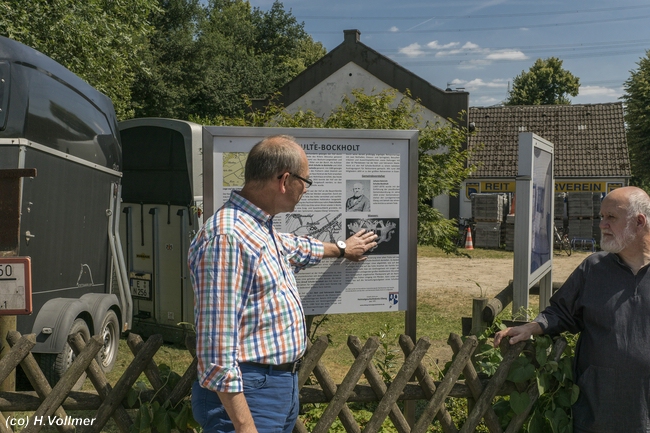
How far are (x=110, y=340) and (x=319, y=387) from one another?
426 cm

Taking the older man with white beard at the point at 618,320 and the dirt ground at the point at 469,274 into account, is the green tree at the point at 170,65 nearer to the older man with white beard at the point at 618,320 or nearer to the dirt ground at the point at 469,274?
the dirt ground at the point at 469,274

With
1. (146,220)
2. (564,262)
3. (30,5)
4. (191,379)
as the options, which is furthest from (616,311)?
(564,262)

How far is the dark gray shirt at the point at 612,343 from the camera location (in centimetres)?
302

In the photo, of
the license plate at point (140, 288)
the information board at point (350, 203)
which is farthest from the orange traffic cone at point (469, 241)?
the information board at point (350, 203)

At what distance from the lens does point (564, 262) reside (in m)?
18.7

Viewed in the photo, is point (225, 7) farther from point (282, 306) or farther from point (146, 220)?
point (282, 306)

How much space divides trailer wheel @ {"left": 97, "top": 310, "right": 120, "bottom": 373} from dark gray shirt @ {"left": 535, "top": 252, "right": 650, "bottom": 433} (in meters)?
4.91

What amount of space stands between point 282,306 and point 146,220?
6.62m

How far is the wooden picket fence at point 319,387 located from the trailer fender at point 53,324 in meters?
2.22

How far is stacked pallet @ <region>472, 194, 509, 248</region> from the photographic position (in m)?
22.8

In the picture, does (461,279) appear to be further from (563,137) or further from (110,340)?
(563,137)

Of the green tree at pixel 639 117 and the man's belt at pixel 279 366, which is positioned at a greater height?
the green tree at pixel 639 117

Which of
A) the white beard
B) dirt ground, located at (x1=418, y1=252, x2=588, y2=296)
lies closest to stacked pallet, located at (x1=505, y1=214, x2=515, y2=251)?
dirt ground, located at (x1=418, y1=252, x2=588, y2=296)

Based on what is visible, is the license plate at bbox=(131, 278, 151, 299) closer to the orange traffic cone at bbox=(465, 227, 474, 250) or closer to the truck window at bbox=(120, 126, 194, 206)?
the truck window at bbox=(120, 126, 194, 206)
